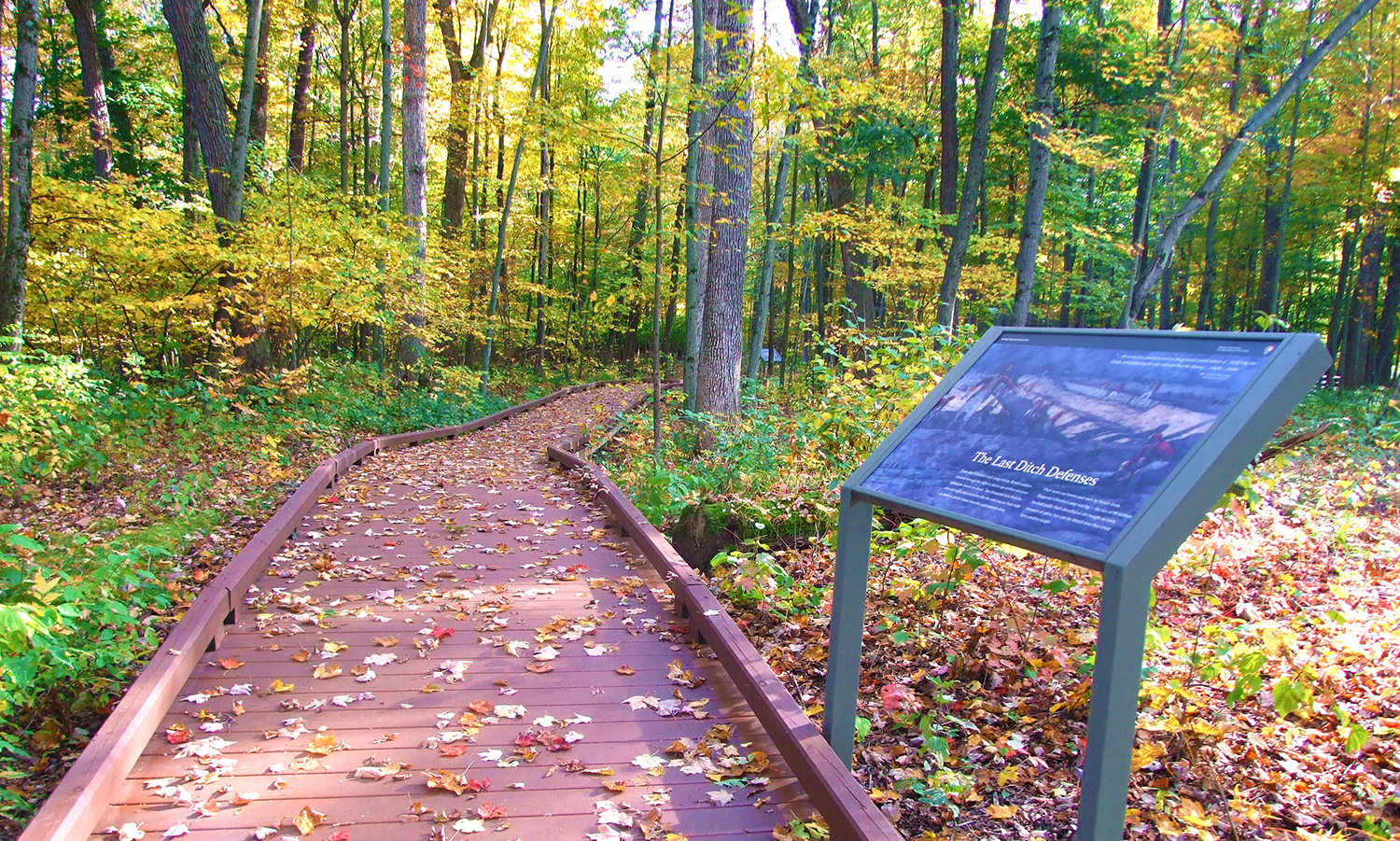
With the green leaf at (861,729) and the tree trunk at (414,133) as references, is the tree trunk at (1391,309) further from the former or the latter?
the green leaf at (861,729)

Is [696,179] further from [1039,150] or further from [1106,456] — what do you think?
[1106,456]

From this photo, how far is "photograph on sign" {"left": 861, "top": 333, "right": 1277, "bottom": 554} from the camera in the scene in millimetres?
1995

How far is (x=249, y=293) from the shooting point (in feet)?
36.7

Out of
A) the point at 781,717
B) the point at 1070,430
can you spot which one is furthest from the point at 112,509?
the point at 1070,430

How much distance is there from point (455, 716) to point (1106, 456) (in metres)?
3.04

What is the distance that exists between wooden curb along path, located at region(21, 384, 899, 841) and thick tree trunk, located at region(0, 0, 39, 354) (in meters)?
5.15

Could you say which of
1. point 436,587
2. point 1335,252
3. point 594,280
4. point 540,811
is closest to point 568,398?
point 594,280

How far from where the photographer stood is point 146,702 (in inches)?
130

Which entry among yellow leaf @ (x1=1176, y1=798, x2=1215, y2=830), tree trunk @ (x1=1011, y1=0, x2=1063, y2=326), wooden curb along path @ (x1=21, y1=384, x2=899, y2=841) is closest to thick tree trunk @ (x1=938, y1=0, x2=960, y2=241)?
tree trunk @ (x1=1011, y1=0, x2=1063, y2=326)

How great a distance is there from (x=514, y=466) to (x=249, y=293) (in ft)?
15.0

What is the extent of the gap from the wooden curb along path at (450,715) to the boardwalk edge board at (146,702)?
12mm

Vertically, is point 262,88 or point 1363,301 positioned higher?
point 262,88

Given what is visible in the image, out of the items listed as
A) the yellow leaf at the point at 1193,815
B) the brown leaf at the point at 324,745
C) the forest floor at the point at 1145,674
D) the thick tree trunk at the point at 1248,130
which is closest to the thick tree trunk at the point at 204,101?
the forest floor at the point at 1145,674

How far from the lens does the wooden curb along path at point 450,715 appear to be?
9.39ft
